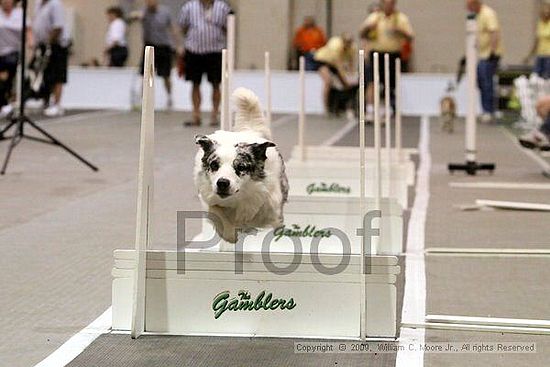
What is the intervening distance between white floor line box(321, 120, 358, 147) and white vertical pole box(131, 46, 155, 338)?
29.6 ft

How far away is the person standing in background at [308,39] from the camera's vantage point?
22672 mm

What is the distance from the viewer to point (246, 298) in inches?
182

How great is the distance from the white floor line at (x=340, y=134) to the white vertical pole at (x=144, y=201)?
903 cm

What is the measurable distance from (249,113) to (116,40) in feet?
59.2

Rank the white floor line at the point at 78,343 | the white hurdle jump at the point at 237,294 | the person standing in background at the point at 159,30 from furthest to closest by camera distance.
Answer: the person standing in background at the point at 159,30, the white hurdle jump at the point at 237,294, the white floor line at the point at 78,343

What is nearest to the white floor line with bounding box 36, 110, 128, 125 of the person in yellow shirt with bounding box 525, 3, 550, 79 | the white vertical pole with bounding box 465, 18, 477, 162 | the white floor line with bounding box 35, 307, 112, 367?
the person in yellow shirt with bounding box 525, 3, 550, 79

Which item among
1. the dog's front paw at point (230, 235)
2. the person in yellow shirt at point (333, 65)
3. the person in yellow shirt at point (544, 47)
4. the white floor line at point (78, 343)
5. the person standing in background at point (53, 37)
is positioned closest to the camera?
the white floor line at point (78, 343)

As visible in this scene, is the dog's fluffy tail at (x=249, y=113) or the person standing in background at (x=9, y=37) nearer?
the dog's fluffy tail at (x=249, y=113)

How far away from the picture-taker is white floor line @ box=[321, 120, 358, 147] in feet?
47.0

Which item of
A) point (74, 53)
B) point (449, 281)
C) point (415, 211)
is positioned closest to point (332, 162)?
point (415, 211)

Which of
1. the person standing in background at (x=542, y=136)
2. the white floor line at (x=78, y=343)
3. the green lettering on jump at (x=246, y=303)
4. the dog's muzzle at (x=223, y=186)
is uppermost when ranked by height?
the person standing in background at (x=542, y=136)

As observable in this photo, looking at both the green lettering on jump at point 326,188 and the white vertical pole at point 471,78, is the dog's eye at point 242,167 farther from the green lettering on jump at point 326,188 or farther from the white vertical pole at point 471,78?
the white vertical pole at point 471,78

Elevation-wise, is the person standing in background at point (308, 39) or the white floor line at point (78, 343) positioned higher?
the person standing in background at point (308, 39)

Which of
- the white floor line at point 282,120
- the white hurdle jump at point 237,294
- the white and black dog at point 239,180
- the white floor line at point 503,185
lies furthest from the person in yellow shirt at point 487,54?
the white hurdle jump at point 237,294
